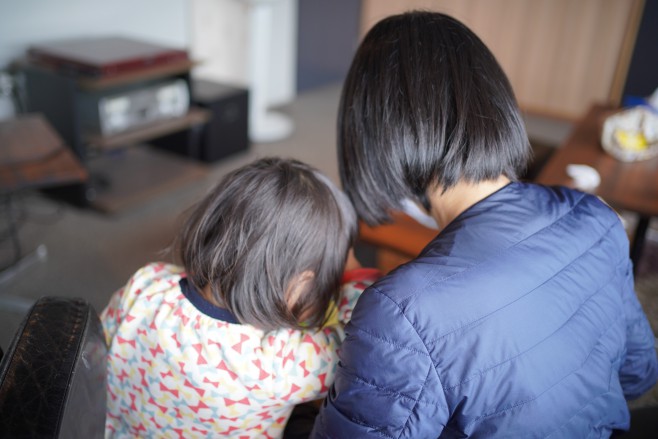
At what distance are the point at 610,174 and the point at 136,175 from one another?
6.61ft

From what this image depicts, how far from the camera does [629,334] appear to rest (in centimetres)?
97

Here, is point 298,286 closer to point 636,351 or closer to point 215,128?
point 636,351

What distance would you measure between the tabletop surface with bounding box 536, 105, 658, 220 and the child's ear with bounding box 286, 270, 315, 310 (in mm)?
1046

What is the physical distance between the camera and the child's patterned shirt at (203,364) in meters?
0.86

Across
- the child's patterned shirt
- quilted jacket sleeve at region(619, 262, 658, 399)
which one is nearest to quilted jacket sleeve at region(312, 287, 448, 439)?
the child's patterned shirt

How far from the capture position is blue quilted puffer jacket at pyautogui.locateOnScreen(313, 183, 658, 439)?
2.27 ft

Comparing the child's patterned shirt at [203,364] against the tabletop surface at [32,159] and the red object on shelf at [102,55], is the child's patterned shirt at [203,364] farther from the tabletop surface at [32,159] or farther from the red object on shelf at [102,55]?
the red object on shelf at [102,55]

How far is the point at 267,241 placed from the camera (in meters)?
0.86

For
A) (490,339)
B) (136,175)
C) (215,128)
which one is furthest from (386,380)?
(215,128)

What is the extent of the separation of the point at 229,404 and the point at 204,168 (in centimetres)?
230

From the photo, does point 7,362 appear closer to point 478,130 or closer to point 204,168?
point 478,130

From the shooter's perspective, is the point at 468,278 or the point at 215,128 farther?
the point at 215,128

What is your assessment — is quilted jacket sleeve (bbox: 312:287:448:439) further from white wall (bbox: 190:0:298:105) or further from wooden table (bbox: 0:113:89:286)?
white wall (bbox: 190:0:298:105)

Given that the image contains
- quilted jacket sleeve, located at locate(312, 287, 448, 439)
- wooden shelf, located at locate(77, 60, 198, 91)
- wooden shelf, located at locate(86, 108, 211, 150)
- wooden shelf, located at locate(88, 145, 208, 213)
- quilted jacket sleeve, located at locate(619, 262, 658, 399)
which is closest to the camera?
quilted jacket sleeve, located at locate(312, 287, 448, 439)
